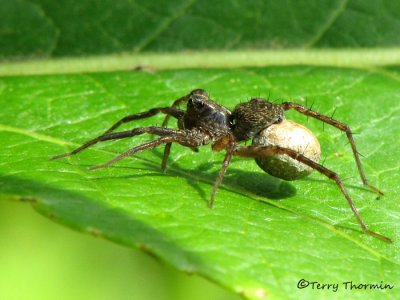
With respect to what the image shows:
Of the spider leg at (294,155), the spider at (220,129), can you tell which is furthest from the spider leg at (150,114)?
the spider leg at (294,155)

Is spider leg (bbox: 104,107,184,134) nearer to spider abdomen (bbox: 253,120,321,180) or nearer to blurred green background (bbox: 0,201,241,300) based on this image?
spider abdomen (bbox: 253,120,321,180)

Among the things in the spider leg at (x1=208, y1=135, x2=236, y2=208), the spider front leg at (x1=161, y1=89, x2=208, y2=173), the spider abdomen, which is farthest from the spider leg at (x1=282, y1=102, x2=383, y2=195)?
the spider front leg at (x1=161, y1=89, x2=208, y2=173)

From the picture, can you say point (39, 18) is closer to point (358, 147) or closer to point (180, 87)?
point (180, 87)

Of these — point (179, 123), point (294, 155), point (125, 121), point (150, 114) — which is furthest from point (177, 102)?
point (294, 155)

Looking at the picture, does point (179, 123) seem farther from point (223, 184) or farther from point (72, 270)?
point (72, 270)

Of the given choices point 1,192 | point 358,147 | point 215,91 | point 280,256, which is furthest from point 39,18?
point 280,256
